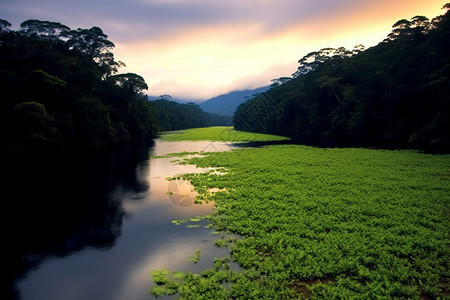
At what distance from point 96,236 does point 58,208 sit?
18.7ft

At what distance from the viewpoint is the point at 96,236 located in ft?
37.2

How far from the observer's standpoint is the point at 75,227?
12312 millimetres

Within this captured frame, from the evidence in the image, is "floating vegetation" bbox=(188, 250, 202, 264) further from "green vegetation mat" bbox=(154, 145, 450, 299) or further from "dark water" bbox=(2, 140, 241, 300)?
"green vegetation mat" bbox=(154, 145, 450, 299)

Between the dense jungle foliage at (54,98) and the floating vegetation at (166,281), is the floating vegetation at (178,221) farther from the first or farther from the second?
the dense jungle foliage at (54,98)

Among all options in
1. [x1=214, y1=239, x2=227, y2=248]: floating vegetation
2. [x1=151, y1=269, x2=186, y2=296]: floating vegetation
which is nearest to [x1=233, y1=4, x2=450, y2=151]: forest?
[x1=214, y1=239, x2=227, y2=248]: floating vegetation

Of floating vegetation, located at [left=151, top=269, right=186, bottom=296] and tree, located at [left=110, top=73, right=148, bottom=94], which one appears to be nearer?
floating vegetation, located at [left=151, top=269, right=186, bottom=296]

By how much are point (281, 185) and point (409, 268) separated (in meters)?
9.93

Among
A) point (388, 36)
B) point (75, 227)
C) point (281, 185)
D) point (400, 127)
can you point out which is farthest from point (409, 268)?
point (388, 36)

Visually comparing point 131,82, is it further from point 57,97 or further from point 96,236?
point 96,236

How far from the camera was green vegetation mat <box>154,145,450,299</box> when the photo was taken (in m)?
6.97

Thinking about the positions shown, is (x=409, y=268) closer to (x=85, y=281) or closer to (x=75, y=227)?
(x=85, y=281)

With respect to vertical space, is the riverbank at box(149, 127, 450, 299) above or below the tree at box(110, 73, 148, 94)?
below

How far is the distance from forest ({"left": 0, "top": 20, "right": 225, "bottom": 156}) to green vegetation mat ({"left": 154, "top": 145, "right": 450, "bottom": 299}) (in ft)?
86.6

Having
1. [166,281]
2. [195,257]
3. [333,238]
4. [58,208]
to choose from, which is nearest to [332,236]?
[333,238]
